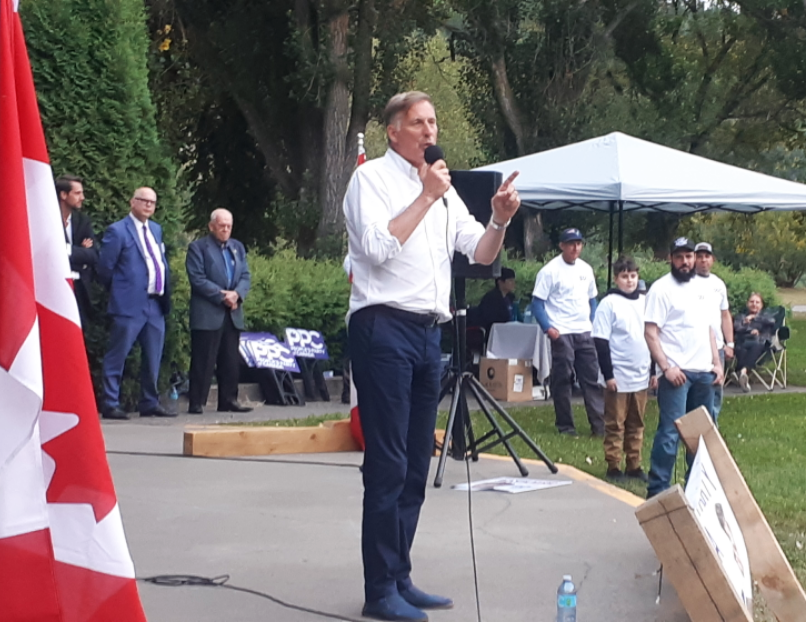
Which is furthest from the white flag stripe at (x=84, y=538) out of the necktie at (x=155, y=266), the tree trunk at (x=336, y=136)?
the tree trunk at (x=336, y=136)

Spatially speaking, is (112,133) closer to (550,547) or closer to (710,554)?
(550,547)

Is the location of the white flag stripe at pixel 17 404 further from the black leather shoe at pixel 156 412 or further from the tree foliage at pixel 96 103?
the tree foliage at pixel 96 103

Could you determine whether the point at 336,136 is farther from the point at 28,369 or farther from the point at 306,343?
the point at 28,369

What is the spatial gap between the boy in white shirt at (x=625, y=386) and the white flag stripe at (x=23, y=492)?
661 centimetres

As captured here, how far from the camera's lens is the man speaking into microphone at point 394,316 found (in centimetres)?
444

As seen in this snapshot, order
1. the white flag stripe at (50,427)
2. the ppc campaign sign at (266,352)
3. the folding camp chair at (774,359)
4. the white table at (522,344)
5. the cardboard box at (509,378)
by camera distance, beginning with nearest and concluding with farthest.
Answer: the white flag stripe at (50,427) → the ppc campaign sign at (266,352) → the white table at (522,344) → the cardboard box at (509,378) → the folding camp chair at (774,359)

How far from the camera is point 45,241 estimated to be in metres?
2.34

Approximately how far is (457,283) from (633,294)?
1.71 meters

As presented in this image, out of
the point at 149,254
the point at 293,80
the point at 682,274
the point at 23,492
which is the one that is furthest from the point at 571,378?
the point at 293,80

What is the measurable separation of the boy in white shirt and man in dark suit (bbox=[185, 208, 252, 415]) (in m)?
4.48

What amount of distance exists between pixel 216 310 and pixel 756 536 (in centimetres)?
754

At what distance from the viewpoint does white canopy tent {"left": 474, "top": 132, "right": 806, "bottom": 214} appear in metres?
13.0

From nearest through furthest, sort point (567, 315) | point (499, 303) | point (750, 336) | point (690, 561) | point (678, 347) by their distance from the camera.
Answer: point (690, 561) < point (678, 347) < point (567, 315) < point (499, 303) < point (750, 336)

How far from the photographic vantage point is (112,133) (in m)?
11.8
